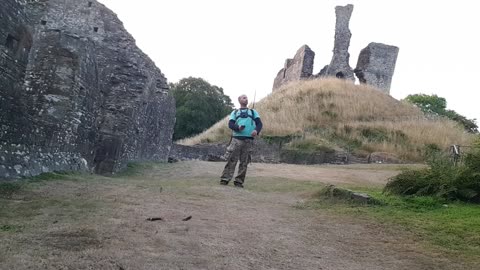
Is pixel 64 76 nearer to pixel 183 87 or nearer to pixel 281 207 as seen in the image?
pixel 281 207

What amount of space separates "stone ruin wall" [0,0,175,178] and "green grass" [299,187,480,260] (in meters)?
4.63

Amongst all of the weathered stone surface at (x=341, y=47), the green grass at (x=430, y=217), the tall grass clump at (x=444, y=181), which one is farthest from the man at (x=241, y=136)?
the weathered stone surface at (x=341, y=47)

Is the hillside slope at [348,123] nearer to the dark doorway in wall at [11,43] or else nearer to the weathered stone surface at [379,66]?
the weathered stone surface at [379,66]

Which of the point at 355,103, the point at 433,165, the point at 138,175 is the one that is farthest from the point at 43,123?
the point at 355,103

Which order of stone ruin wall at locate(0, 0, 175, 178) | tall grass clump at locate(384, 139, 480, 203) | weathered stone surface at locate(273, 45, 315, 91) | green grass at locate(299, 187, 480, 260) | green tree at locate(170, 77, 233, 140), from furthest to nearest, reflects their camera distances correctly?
green tree at locate(170, 77, 233, 140), weathered stone surface at locate(273, 45, 315, 91), tall grass clump at locate(384, 139, 480, 203), stone ruin wall at locate(0, 0, 175, 178), green grass at locate(299, 187, 480, 260)

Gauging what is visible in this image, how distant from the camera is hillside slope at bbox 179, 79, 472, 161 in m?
23.3

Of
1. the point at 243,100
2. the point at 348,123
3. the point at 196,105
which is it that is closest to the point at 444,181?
the point at 243,100

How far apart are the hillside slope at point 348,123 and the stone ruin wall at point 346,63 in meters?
4.76

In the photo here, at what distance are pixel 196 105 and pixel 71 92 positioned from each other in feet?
134

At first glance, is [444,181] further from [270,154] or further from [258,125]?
[270,154]

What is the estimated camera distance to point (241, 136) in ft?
31.9

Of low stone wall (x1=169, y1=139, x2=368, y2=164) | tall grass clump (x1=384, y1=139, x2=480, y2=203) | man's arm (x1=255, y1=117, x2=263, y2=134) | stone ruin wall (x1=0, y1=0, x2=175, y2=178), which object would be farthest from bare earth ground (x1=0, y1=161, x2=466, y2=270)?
low stone wall (x1=169, y1=139, x2=368, y2=164)

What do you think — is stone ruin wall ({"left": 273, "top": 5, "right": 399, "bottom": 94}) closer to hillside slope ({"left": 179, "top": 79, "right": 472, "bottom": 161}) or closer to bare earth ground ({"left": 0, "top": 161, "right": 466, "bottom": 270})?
hillside slope ({"left": 179, "top": 79, "right": 472, "bottom": 161})

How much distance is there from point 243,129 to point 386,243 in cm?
483
